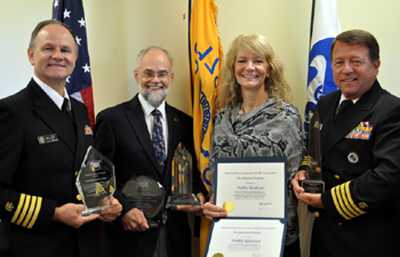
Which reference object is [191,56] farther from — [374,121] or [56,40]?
[374,121]

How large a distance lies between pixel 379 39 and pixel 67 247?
233 centimetres

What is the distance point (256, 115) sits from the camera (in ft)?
7.60

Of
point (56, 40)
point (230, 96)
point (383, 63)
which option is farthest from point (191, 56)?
point (383, 63)

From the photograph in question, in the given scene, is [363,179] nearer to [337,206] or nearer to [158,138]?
[337,206]

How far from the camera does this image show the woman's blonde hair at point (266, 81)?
2.36m

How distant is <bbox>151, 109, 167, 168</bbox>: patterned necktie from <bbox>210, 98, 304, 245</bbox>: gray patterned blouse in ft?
1.01

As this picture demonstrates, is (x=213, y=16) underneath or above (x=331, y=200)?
above

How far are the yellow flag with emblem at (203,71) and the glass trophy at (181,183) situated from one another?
218 mm

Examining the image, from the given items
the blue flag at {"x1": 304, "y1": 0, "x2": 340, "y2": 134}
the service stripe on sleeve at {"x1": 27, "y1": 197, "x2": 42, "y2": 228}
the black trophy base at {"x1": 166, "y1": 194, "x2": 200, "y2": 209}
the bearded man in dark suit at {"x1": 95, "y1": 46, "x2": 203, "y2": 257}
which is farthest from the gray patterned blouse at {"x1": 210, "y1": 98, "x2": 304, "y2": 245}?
the service stripe on sleeve at {"x1": 27, "y1": 197, "x2": 42, "y2": 228}

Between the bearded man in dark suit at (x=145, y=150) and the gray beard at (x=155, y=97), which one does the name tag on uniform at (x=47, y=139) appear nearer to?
the bearded man in dark suit at (x=145, y=150)

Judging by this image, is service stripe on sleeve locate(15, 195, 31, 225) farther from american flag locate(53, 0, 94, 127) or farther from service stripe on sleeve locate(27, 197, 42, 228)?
american flag locate(53, 0, 94, 127)

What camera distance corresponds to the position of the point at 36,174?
5.84 ft

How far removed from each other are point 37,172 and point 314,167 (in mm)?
1287

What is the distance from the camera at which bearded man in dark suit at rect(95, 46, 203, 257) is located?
236 cm
